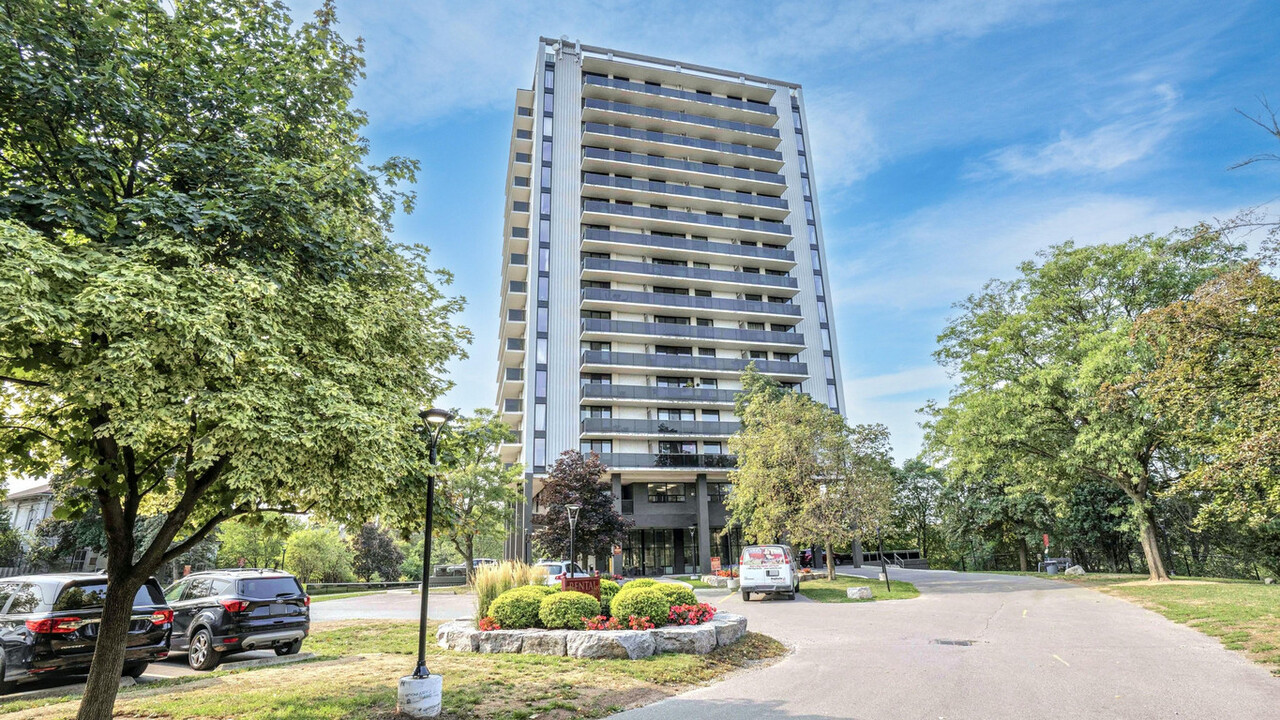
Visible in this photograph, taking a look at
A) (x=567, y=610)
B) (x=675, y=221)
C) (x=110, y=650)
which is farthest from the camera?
(x=675, y=221)

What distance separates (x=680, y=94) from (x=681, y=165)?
25.1 feet

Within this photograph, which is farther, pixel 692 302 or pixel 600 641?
pixel 692 302

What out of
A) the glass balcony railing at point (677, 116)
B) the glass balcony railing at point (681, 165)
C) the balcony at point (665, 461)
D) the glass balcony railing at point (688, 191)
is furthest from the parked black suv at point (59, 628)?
the glass balcony railing at point (677, 116)

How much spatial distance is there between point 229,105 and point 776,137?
5445cm

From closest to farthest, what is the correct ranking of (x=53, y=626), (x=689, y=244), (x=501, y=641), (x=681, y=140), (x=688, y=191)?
(x=53, y=626) → (x=501, y=641) → (x=689, y=244) → (x=688, y=191) → (x=681, y=140)

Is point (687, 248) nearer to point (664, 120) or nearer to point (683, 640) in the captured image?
point (664, 120)

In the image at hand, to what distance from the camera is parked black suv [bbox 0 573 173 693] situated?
8984mm

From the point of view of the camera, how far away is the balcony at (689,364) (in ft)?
147

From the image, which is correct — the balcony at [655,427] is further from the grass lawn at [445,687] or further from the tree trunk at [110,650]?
the tree trunk at [110,650]

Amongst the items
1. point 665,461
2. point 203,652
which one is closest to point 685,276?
point 665,461

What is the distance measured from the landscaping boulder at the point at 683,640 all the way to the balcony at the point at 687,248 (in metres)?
39.3

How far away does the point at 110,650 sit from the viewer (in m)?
6.79

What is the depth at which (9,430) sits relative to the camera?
270 inches

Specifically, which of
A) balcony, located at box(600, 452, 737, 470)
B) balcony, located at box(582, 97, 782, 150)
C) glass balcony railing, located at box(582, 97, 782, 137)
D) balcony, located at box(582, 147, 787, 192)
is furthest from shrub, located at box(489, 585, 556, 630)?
glass balcony railing, located at box(582, 97, 782, 137)
